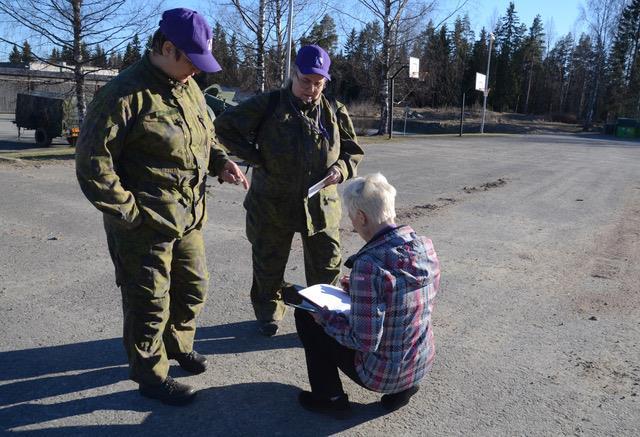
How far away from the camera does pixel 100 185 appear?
2.60m

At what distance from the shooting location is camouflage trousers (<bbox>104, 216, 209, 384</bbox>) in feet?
9.39

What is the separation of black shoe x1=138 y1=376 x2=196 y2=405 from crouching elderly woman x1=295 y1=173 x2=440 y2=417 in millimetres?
670

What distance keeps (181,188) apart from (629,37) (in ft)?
203

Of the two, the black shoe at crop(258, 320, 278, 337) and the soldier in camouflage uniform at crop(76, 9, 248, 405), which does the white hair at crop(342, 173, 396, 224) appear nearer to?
the soldier in camouflage uniform at crop(76, 9, 248, 405)

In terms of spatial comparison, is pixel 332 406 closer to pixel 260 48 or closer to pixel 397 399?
pixel 397 399

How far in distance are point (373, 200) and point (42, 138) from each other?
19.9 meters

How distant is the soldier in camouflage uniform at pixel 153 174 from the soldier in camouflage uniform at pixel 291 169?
26.4 inches

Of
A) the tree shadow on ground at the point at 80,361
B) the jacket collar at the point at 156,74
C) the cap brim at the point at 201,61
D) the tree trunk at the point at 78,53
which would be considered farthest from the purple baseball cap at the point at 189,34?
the tree trunk at the point at 78,53

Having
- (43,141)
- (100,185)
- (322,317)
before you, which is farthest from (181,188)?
(43,141)

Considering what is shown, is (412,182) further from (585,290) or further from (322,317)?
(322,317)

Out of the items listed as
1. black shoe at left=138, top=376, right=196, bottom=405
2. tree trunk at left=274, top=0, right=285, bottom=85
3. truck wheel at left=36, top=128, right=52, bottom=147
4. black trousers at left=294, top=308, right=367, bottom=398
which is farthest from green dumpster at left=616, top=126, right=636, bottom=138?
black shoe at left=138, top=376, right=196, bottom=405

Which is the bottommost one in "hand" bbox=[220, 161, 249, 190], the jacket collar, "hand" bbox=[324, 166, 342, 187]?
"hand" bbox=[324, 166, 342, 187]

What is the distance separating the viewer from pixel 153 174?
285 centimetres

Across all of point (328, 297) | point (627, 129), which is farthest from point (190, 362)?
point (627, 129)
